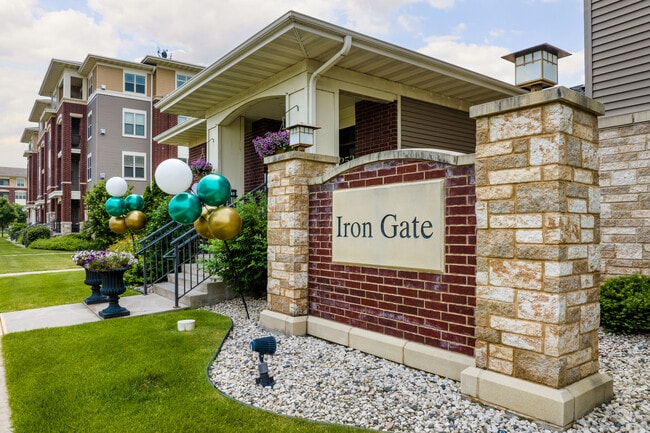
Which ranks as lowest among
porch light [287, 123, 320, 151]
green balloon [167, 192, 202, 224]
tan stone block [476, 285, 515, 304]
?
tan stone block [476, 285, 515, 304]

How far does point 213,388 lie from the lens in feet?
11.3

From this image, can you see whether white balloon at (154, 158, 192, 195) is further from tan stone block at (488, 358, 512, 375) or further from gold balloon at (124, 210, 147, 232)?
tan stone block at (488, 358, 512, 375)

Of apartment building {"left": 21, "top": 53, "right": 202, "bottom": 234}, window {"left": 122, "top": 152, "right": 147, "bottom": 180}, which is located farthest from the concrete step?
window {"left": 122, "top": 152, "right": 147, "bottom": 180}

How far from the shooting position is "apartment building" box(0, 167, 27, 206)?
6000cm

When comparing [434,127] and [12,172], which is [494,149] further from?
[12,172]

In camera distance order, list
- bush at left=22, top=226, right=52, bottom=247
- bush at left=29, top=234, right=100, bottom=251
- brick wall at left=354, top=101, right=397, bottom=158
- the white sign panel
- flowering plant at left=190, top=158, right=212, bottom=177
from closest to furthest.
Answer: the white sign panel < brick wall at left=354, top=101, right=397, bottom=158 < flowering plant at left=190, top=158, right=212, bottom=177 < bush at left=29, top=234, right=100, bottom=251 < bush at left=22, top=226, right=52, bottom=247

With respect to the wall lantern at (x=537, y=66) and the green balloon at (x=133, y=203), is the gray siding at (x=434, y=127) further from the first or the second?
the wall lantern at (x=537, y=66)

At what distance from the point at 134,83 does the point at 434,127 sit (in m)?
20.7

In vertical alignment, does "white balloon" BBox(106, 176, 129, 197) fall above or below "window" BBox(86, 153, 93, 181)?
below

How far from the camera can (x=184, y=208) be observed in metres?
4.64

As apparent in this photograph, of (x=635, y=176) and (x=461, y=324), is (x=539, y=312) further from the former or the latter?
(x=635, y=176)

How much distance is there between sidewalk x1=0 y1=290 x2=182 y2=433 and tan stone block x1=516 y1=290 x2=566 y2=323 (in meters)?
4.97

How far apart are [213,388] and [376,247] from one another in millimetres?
1936

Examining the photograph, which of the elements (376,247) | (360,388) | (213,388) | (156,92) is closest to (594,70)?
(376,247)
